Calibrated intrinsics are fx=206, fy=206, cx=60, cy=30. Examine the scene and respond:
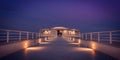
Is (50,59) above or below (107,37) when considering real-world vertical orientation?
below

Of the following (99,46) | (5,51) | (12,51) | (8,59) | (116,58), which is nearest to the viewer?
(8,59)

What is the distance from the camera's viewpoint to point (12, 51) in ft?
50.5

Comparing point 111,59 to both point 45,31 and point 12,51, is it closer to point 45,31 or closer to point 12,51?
point 12,51

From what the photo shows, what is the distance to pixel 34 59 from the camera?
1127 cm

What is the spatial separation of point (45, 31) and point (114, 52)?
83.7 metres

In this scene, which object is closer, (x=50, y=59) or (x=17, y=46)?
(x=50, y=59)

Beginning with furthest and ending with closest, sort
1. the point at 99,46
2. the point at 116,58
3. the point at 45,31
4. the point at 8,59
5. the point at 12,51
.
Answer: the point at 45,31 → the point at 99,46 → the point at 12,51 → the point at 116,58 → the point at 8,59

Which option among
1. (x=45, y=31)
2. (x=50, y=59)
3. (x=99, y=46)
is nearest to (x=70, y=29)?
(x=45, y=31)

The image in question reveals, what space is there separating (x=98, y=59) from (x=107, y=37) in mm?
5092

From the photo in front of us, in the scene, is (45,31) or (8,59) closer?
(8,59)

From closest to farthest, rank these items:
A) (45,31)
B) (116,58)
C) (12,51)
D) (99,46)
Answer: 1. (116,58)
2. (12,51)
3. (99,46)
4. (45,31)

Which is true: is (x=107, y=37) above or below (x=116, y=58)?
above

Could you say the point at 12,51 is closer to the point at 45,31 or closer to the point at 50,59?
the point at 50,59

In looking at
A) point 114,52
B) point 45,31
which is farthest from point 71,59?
point 45,31
